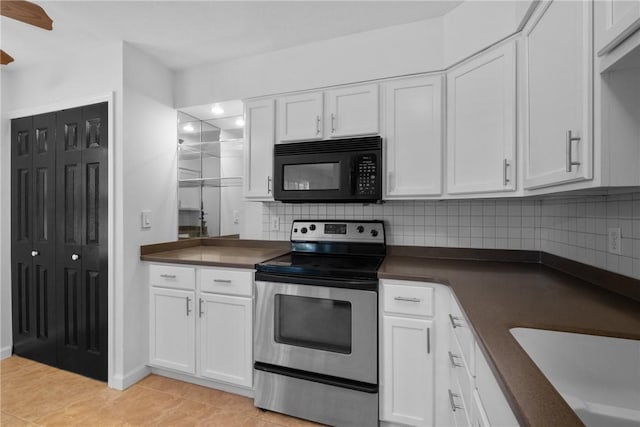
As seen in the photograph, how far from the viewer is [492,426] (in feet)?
2.64

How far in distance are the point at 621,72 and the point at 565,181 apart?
0.35m

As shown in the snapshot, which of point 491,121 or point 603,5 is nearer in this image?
point 603,5

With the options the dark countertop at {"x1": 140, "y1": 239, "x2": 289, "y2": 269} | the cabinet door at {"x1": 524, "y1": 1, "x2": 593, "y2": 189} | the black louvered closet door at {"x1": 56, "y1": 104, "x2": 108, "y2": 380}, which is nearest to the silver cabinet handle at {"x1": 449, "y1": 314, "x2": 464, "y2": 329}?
the cabinet door at {"x1": 524, "y1": 1, "x2": 593, "y2": 189}

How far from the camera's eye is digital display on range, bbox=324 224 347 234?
2.28 metres

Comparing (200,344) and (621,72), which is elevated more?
(621,72)

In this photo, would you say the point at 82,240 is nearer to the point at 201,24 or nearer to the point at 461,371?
the point at 201,24

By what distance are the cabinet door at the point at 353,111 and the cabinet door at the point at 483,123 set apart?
1.52ft

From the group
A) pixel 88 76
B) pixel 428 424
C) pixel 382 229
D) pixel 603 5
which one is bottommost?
pixel 428 424

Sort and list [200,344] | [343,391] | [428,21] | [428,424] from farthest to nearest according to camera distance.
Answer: [200,344]
[428,21]
[343,391]
[428,424]

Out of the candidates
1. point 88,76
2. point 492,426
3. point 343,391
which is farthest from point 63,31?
point 492,426

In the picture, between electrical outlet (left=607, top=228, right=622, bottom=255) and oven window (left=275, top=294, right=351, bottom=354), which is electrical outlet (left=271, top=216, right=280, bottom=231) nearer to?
oven window (left=275, top=294, right=351, bottom=354)

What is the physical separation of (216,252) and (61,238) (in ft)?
3.93

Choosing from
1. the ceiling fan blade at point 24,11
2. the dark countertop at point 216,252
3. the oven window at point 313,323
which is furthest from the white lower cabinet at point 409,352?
the ceiling fan blade at point 24,11

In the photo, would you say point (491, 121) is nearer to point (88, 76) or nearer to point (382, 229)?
point (382, 229)
